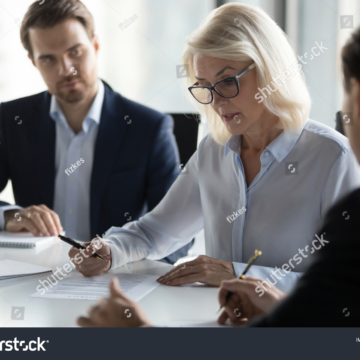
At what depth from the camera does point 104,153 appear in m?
2.25

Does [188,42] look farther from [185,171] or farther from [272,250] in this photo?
[272,250]

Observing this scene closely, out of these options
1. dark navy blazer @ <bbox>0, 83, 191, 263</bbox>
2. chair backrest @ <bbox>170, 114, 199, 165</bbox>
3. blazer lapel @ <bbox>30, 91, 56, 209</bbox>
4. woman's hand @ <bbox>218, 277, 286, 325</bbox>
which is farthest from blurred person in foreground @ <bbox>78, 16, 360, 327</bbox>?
blazer lapel @ <bbox>30, 91, 56, 209</bbox>

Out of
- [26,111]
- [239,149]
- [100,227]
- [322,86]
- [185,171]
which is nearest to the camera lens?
[239,149]

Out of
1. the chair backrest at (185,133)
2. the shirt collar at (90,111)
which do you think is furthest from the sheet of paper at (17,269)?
the chair backrest at (185,133)

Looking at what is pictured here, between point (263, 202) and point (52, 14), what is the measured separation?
5.05 ft

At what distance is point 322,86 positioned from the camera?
319 cm

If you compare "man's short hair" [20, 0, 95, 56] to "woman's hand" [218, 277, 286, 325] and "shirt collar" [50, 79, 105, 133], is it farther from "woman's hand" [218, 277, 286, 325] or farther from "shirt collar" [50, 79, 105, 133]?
"woman's hand" [218, 277, 286, 325]

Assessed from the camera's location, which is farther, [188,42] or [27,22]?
[27,22]

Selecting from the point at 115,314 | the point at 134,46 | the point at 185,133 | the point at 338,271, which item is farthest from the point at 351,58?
the point at 134,46

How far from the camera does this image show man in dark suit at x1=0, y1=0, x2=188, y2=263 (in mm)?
2250

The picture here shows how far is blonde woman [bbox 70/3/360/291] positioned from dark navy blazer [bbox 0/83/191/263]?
646 mm

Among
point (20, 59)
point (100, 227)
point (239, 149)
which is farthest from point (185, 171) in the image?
point (20, 59)

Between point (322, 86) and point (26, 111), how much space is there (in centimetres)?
206

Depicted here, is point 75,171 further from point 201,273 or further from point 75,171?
point 201,273
